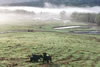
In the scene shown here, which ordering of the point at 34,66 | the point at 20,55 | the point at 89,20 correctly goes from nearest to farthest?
the point at 34,66 → the point at 20,55 → the point at 89,20

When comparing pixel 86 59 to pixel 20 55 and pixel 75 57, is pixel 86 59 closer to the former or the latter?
pixel 75 57

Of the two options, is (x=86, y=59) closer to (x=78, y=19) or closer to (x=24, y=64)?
(x=24, y=64)

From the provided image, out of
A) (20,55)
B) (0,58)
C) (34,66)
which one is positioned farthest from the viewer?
(20,55)

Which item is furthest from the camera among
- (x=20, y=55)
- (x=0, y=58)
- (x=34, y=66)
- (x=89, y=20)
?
(x=89, y=20)

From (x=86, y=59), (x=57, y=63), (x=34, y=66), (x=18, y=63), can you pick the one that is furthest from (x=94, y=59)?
(x=18, y=63)

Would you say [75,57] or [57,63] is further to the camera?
[75,57]

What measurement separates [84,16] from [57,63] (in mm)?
147846

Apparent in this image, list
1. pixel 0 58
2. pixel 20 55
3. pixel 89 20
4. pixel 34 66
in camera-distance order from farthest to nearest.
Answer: pixel 89 20 < pixel 20 55 < pixel 0 58 < pixel 34 66

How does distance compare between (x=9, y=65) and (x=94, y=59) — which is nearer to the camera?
(x=9, y=65)

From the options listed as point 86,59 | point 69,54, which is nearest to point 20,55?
point 69,54

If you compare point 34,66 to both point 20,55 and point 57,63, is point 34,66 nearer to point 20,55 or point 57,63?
point 57,63

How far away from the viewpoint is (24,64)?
39.4 metres

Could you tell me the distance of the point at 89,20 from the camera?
17838 cm

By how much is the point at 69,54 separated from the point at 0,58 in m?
17.6
